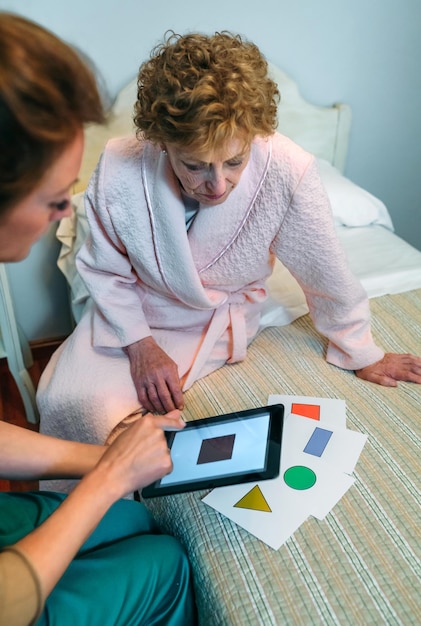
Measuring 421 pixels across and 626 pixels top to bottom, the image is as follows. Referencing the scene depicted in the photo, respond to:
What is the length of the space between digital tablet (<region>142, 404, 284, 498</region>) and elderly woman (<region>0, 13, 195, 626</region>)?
5cm

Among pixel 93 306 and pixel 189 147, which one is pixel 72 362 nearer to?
pixel 93 306

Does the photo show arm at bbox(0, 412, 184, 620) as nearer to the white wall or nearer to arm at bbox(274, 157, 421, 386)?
arm at bbox(274, 157, 421, 386)

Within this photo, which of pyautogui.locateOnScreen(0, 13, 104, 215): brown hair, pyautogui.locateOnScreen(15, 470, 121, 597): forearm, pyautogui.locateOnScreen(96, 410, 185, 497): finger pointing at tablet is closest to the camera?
pyautogui.locateOnScreen(0, 13, 104, 215): brown hair

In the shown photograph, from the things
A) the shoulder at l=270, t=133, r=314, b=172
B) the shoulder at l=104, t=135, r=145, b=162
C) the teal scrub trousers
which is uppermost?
the shoulder at l=270, t=133, r=314, b=172

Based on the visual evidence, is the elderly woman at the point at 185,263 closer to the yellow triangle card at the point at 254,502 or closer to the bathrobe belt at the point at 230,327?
the bathrobe belt at the point at 230,327

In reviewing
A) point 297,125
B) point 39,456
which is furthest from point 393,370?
point 297,125

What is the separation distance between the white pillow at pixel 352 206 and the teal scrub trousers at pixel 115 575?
1.28 m

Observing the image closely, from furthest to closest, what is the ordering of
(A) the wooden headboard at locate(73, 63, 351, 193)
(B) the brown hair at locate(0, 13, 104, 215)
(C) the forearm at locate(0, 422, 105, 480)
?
(A) the wooden headboard at locate(73, 63, 351, 193) → (C) the forearm at locate(0, 422, 105, 480) → (B) the brown hair at locate(0, 13, 104, 215)

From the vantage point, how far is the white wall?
5.85 feet

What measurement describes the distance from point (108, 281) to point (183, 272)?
0.63 feet

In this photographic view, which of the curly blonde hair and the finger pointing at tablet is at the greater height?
the curly blonde hair

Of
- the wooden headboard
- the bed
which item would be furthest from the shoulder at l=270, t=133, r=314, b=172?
the wooden headboard

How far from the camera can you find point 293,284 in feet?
5.23

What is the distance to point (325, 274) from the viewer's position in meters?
1.21
